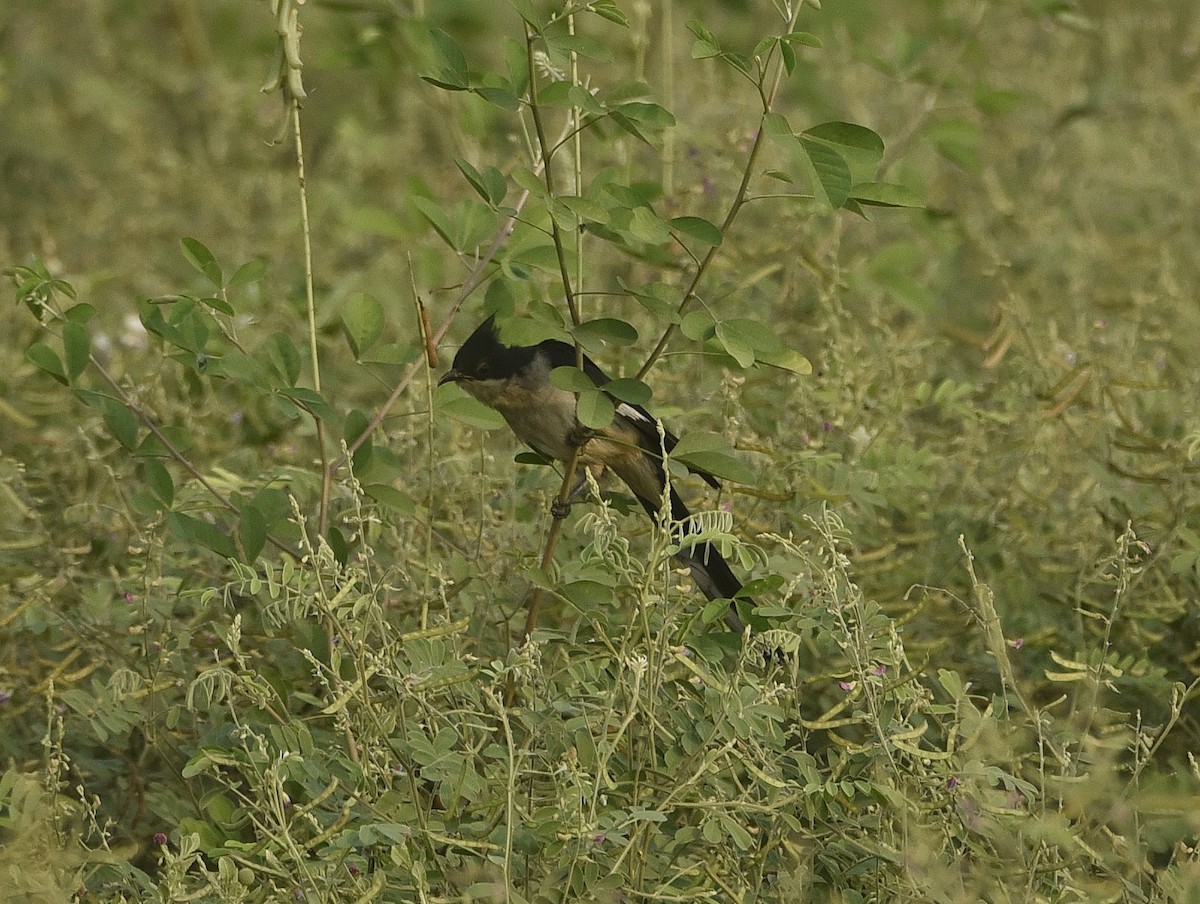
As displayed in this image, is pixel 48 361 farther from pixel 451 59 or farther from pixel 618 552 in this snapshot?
pixel 618 552

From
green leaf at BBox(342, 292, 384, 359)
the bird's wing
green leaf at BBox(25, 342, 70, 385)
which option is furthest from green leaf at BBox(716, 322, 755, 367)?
green leaf at BBox(25, 342, 70, 385)

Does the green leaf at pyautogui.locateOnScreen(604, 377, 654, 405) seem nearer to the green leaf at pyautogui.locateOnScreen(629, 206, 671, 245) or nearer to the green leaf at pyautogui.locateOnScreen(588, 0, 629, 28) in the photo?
the green leaf at pyautogui.locateOnScreen(629, 206, 671, 245)

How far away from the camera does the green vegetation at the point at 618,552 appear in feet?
8.34

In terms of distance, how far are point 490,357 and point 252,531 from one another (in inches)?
30.5

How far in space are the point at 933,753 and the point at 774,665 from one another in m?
0.29

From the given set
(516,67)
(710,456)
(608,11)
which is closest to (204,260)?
(516,67)

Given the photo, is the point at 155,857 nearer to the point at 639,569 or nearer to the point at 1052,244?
the point at 639,569

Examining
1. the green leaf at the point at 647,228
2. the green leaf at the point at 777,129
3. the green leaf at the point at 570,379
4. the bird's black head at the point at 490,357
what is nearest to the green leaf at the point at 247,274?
the bird's black head at the point at 490,357

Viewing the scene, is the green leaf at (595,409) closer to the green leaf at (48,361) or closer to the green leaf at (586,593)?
the green leaf at (586,593)

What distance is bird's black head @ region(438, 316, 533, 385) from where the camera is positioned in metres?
3.51

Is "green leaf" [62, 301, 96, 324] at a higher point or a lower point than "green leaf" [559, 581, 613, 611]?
higher

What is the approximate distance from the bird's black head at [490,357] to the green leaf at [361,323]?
368 mm

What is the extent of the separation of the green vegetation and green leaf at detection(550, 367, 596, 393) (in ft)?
0.09

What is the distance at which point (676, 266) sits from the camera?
164 inches
